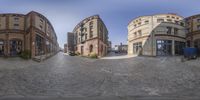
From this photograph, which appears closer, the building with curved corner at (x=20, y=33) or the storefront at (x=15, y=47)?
the building with curved corner at (x=20, y=33)

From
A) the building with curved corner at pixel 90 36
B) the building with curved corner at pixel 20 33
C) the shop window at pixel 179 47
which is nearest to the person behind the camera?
the shop window at pixel 179 47

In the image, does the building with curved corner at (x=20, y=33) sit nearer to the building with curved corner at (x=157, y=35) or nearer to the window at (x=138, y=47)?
the building with curved corner at (x=157, y=35)

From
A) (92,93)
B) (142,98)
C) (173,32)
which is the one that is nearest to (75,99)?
(92,93)

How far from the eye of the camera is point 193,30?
1869 centimetres

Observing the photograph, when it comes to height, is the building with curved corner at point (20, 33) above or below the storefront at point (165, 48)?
above

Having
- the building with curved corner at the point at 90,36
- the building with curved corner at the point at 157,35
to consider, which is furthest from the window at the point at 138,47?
the building with curved corner at the point at 90,36

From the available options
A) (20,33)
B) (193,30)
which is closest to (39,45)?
(20,33)

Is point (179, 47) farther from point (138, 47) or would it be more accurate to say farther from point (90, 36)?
point (90, 36)

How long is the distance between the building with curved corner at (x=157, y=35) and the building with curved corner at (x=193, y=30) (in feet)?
2.28

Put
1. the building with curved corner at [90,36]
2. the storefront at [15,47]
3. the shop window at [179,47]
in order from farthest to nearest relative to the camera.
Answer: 1. the building with curved corner at [90,36]
2. the storefront at [15,47]
3. the shop window at [179,47]

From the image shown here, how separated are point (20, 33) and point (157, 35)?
2185 cm

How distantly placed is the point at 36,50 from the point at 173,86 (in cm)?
2239

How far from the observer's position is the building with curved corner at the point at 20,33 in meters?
25.3

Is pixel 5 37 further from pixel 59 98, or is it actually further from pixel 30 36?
pixel 59 98
